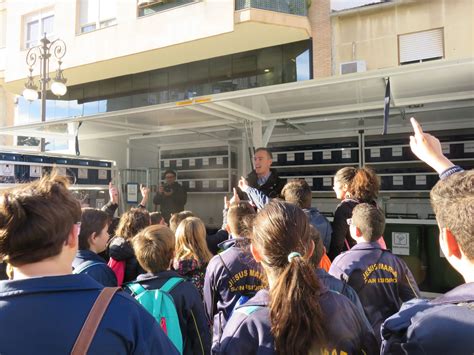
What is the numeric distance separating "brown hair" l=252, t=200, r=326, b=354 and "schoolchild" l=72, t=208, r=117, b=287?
53.1 inches

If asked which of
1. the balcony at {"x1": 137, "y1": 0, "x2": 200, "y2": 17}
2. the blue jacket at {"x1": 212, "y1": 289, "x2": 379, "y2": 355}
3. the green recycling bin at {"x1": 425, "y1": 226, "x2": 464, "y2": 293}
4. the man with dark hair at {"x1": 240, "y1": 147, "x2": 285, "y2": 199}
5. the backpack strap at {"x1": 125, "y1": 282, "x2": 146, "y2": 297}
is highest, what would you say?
the balcony at {"x1": 137, "y1": 0, "x2": 200, "y2": 17}

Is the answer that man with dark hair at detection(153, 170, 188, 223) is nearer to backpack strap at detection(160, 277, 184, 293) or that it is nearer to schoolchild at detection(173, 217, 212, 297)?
schoolchild at detection(173, 217, 212, 297)

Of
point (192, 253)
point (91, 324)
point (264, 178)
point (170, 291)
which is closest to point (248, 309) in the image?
point (91, 324)

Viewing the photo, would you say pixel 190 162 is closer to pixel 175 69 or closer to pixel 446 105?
pixel 175 69

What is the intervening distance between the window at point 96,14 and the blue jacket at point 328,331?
1371cm

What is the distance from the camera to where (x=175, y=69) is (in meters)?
12.5

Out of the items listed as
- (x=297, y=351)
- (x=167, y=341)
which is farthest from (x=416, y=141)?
(x=167, y=341)

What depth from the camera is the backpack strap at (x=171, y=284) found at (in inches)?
91.1

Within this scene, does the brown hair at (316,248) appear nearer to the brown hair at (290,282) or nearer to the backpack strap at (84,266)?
the brown hair at (290,282)

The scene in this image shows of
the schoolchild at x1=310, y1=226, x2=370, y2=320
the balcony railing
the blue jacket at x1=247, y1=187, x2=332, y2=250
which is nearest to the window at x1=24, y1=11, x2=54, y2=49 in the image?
the balcony railing

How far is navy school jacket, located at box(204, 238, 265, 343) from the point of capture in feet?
8.70

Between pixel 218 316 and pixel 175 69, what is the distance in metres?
11.1

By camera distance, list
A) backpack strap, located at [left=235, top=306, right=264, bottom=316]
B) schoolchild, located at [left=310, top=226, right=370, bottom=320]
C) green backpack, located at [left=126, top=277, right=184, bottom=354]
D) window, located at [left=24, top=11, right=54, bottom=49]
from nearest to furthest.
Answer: backpack strap, located at [left=235, top=306, right=264, bottom=316] < schoolchild, located at [left=310, top=226, right=370, bottom=320] < green backpack, located at [left=126, top=277, right=184, bottom=354] < window, located at [left=24, top=11, right=54, bottom=49]

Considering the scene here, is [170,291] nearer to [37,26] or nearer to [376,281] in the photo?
[376,281]
